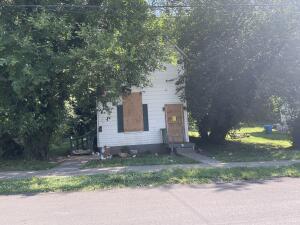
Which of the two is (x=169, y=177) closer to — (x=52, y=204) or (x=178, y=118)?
(x=52, y=204)

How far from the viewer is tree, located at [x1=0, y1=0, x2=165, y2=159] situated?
49.8 feet

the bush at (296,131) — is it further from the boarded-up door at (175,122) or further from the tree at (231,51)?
the boarded-up door at (175,122)

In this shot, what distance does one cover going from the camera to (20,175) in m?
13.4

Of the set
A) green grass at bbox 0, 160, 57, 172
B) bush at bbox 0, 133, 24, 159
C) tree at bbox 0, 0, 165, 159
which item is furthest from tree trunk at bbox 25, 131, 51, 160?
bush at bbox 0, 133, 24, 159

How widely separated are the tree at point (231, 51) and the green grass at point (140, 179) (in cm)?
644

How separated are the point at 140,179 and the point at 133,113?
8873 millimetres

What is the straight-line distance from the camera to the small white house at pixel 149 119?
1984 cm

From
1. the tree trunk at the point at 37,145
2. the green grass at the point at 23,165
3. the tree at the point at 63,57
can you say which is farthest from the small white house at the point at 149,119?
the green grass at the point at 23,165

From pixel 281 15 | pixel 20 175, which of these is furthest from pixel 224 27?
pixel 20 175

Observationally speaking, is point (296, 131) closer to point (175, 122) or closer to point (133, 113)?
point (175, 122)

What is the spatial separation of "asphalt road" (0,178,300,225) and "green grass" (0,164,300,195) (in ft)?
1.98

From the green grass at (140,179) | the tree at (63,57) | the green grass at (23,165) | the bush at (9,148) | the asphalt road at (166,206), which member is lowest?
the asphalt road at (166,206)

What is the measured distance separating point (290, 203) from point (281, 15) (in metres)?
11.8

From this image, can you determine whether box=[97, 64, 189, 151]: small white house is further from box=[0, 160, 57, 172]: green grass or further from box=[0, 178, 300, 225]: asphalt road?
box=[0, 178, 300, 225]: asphalt road
